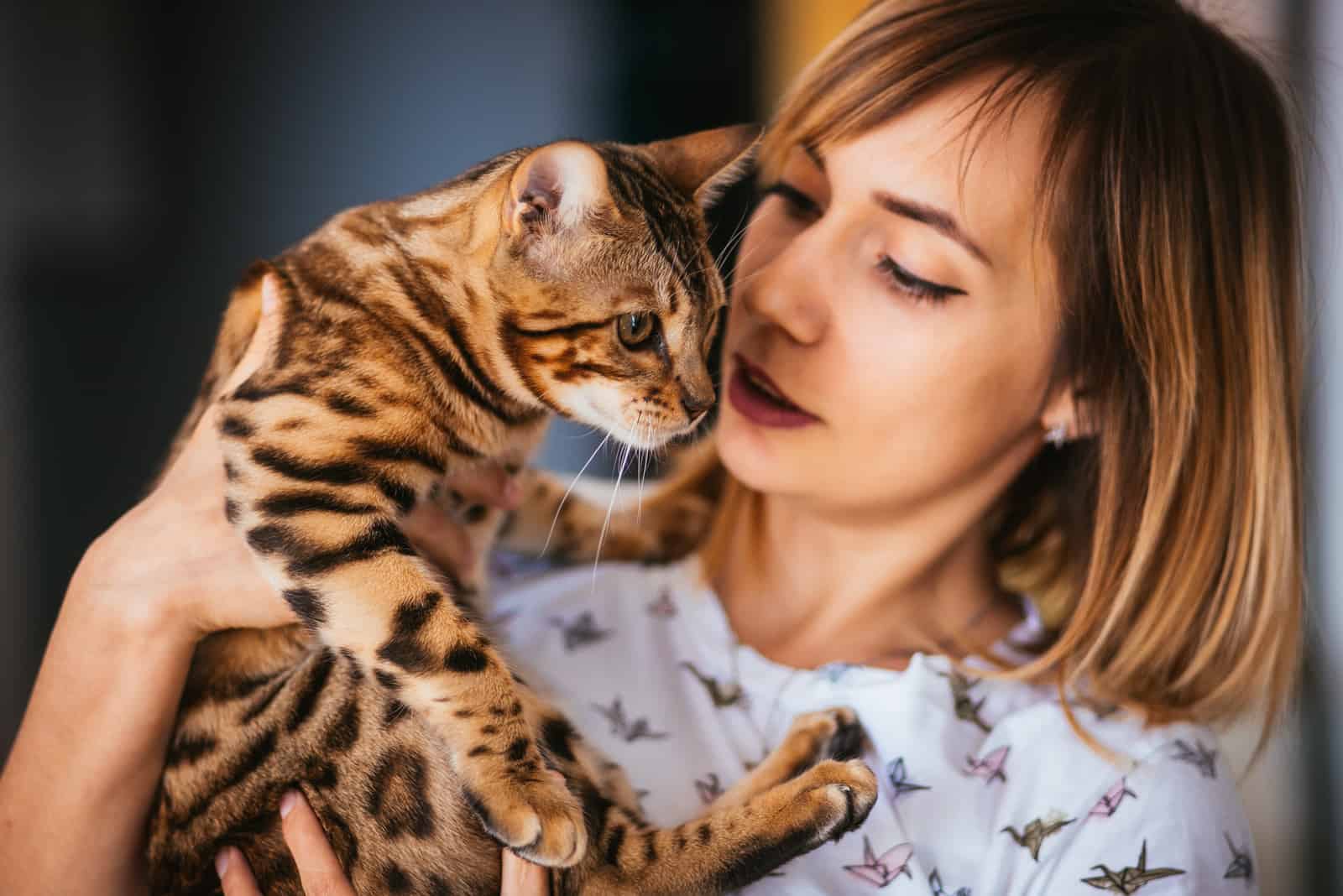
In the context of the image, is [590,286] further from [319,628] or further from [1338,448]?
[1338,448]

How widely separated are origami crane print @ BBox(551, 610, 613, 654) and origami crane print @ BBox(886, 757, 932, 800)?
35 cm

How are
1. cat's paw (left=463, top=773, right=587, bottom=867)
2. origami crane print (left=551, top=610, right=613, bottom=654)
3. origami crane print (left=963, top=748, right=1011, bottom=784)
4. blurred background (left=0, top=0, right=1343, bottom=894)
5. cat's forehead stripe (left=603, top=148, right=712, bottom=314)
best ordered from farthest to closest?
blurred background (left=0, top=0, right=1343, bottom=894) < origami crane print (left=551, top=610, right=613, bottom=654) < origami crane print (left=963, top=748, right=1011, bottom=784) < cat's forehead stripe (left=603, top=148, right=712, bottom=314) < cat's paw (left=463, top=773, right=587, bottom=867)

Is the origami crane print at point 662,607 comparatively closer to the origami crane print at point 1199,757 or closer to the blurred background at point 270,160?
the blurred background at point 270,160

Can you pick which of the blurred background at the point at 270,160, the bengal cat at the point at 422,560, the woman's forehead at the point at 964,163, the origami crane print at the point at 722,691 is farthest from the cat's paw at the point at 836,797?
the blurred background at the point at 270,160

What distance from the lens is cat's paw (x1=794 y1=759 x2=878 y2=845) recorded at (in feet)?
2.63

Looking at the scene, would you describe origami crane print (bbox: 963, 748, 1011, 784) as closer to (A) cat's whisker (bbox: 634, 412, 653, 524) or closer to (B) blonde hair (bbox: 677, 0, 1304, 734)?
(B) blonde hair (bbox: 677, 0, 1304, 734)

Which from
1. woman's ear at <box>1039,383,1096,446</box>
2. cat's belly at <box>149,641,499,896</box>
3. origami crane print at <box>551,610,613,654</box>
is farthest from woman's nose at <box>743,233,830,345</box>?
cat's belly at <box>149,641,499,896</box>

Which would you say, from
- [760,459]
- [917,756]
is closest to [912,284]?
[760,459]

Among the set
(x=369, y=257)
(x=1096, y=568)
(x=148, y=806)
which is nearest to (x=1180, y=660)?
(x=1096, y=568)

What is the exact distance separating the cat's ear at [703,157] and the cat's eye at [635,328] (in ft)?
0.56

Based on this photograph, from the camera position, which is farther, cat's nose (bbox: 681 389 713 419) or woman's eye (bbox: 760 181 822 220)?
woman's eye (bbox: 760 181 822 220)

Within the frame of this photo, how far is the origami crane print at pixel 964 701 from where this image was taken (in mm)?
1004

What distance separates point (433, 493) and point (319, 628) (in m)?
0.19

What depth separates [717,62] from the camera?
175 centimetres
